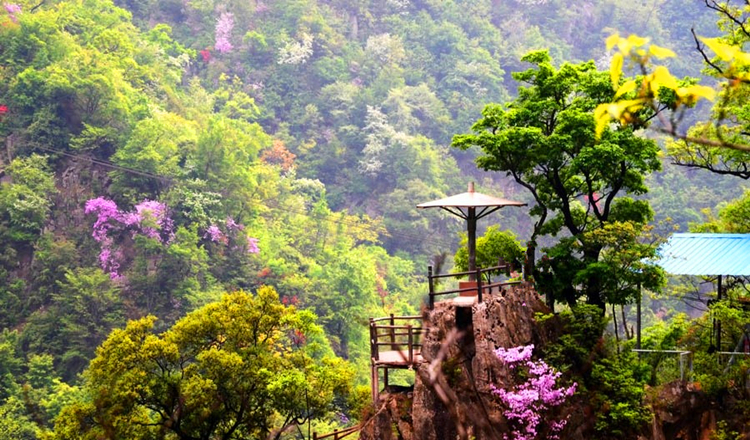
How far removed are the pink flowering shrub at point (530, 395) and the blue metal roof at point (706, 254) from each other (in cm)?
295

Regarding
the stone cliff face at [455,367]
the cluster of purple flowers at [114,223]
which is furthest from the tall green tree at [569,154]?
the cluster of purple flowers at [114,223]

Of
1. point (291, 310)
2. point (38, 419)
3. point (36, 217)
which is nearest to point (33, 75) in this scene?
point (36, 217)

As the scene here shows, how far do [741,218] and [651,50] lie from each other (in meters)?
15.9

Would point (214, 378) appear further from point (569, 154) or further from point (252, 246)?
point (252, 246)

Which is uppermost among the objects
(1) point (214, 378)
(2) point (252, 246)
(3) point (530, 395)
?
(2) point (252, 246)

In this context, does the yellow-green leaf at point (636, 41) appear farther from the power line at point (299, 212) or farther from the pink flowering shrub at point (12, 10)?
the pink flowering shrub at point (12, 10)

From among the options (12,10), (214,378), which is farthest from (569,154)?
(12,10)

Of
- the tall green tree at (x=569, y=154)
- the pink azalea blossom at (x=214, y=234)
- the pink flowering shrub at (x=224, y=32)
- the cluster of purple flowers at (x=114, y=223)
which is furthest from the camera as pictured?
the pink flowering shrub at (x=224, y=32)

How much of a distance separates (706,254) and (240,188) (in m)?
19.2

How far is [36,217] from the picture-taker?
87.0 ft

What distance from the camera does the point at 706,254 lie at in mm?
13984

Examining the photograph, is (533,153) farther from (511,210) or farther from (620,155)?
(511,210)

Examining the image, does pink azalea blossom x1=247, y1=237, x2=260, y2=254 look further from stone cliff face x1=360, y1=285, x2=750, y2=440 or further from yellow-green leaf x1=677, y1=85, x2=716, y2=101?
yellow-green leaf x1=677, y1=85, x2=716, y2=101

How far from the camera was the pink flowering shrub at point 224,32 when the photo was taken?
46844mm
